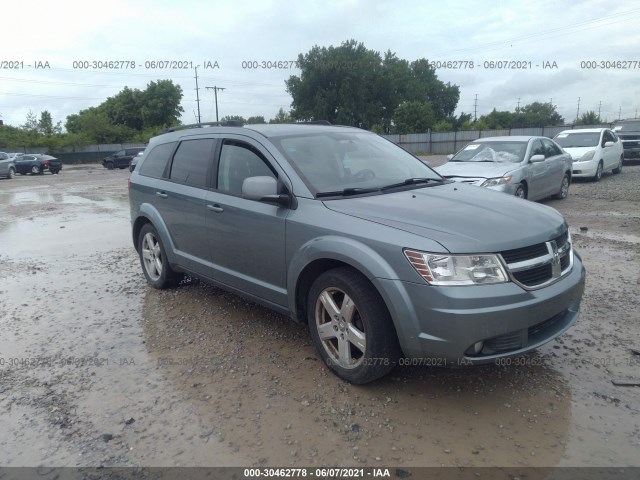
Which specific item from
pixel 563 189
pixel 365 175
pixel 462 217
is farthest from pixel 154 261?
pixel 563 189

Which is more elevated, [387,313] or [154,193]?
[154,193]

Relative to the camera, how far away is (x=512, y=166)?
359 inches

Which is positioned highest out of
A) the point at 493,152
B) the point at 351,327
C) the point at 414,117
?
the point at 414,117

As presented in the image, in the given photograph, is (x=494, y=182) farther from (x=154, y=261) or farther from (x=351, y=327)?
(x=351, y=327)

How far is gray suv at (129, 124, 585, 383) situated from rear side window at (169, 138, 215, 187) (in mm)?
19

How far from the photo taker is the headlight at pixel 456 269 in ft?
9.61

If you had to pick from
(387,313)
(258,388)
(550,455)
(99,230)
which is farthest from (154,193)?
(99,230)

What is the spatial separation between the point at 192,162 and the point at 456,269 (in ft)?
9.84

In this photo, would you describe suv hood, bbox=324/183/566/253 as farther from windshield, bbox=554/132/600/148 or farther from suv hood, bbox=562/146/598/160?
windshield, bbox=554/132/600/148

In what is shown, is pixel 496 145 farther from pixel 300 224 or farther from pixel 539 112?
pixel 539 112

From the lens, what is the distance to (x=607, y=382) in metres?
3.43

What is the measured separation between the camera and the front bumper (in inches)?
113

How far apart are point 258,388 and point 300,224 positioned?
3.89 feet

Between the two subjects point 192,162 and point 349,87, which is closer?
point 192,162
